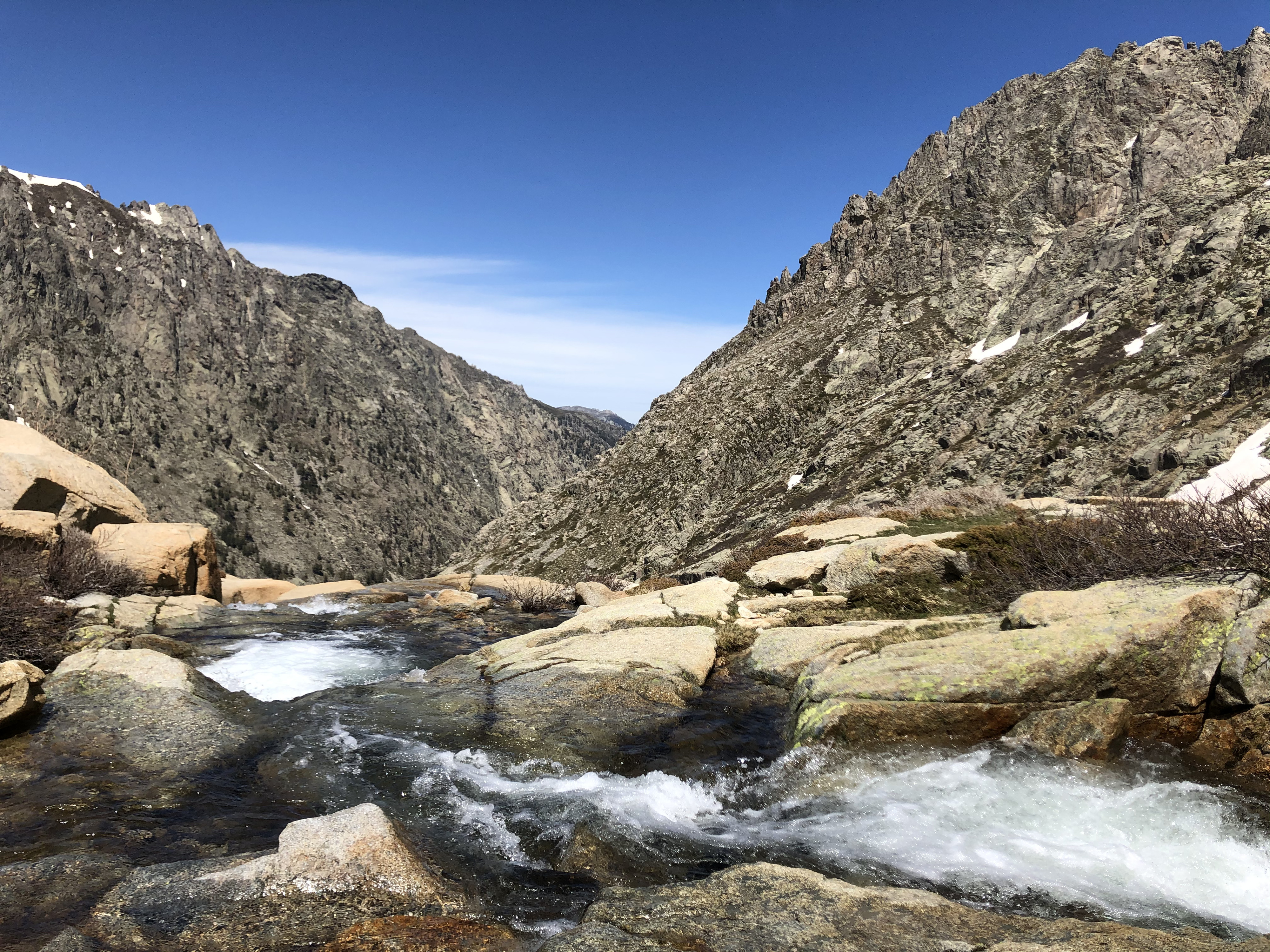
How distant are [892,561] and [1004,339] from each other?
75.3m

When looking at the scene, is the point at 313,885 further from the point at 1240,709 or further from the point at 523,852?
the point at 1240,709

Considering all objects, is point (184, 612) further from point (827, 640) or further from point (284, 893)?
point (827, 640)

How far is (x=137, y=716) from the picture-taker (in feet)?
35.4

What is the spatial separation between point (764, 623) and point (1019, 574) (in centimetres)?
554

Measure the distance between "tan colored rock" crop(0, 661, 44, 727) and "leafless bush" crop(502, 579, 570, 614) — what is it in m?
19.8

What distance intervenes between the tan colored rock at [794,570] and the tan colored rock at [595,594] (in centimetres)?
973

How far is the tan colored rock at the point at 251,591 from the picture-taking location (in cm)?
3081

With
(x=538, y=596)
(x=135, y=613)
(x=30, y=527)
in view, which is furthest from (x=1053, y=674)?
(x=30, y=527)

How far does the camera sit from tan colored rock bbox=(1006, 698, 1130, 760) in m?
8.20

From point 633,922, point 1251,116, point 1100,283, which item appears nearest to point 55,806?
point 633,922

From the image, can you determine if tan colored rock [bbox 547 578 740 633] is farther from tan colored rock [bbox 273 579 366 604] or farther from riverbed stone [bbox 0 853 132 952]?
tan colored rock [bbox 273 579 366 604]

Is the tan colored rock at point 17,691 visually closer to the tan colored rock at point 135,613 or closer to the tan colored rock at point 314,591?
the tan colored rock at point 135,613

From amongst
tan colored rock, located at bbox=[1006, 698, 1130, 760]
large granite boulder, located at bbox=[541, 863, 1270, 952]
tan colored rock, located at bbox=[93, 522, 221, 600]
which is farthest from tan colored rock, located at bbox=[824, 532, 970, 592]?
tan colored rock, located at bbox=[93, 522, 221, 600]

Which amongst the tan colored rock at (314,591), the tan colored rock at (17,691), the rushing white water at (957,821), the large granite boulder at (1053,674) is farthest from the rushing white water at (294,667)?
the tan colored rock at (314,591)
